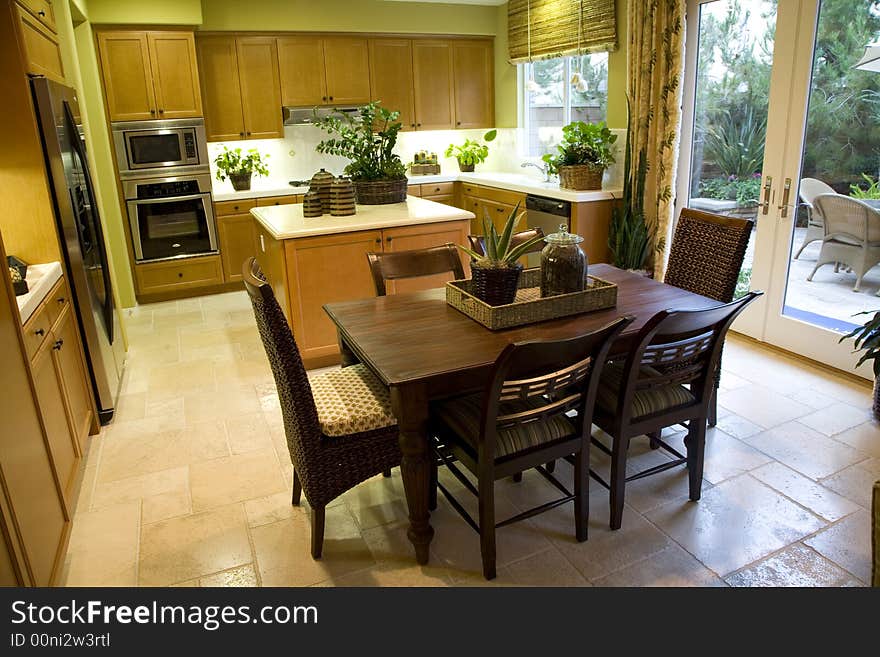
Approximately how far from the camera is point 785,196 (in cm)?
392

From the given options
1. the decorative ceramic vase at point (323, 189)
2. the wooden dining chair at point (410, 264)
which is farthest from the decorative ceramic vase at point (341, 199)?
the wooden dining chair at point (410, 264)

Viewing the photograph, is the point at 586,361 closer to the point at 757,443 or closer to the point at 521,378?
the point at 521,378

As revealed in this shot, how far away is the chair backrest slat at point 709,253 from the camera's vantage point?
2777mm

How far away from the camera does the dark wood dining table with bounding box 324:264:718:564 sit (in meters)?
1.98

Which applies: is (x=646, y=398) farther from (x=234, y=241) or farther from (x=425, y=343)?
(x=234, y=241)

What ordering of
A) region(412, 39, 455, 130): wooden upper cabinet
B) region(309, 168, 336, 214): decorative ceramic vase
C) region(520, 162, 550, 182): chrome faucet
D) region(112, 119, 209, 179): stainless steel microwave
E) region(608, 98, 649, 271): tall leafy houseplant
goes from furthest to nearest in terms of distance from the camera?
1. region(412, 39, 455, 130): wooden upper cabinet
2. region(520, 162, 550, 182): chrome faucet
3. region(112, 119, 209, 179): stainless steel microwave
4. region(608, 98, 649, 271): tall leafy houseplant
5. region(309, 168, 336, 214): decorative ceramic vase

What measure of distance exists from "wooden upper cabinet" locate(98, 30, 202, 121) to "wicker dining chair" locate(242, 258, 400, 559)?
3995 mm

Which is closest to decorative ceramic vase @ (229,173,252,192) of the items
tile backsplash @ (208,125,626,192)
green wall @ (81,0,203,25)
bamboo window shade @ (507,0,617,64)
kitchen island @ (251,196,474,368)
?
tile backsplash @ (208,125,626,192)

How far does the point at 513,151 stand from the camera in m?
6.84

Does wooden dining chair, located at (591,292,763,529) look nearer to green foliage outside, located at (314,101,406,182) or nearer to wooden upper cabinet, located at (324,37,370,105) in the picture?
green foliage outside, located at (314,101,406,182)

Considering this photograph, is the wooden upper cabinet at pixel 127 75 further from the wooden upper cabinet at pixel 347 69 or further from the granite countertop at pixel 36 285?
the granite countertop at pixel 36 285

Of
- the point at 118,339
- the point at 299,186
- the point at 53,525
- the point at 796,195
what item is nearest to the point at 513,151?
the point at 299,186

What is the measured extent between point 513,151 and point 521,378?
5189 mm

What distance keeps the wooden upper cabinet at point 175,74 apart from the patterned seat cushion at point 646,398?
460 centimetres
